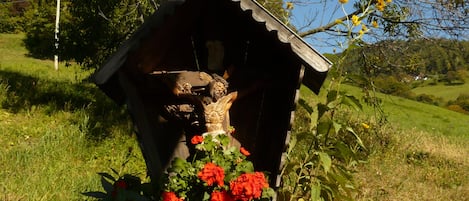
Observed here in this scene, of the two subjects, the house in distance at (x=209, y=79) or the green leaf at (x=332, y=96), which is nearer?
the house in distance at (x=209, y=79)

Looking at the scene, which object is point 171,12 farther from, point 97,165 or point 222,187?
point 97,165

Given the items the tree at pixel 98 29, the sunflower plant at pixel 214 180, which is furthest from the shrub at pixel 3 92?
the sunflower plant at pixel 214 180

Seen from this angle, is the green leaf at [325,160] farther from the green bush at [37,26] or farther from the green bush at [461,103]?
the green bush at [461,103]

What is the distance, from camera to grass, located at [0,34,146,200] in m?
5.47

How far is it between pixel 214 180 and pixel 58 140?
5.20 metres

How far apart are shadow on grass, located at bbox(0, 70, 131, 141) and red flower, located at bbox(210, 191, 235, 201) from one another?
541 centimetres

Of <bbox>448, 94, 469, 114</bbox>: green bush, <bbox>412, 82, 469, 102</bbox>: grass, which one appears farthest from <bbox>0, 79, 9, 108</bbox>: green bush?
<bbox>412, 82, 469, 102</bbox>: grass

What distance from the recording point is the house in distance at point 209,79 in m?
3.23

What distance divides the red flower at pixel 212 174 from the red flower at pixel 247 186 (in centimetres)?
9

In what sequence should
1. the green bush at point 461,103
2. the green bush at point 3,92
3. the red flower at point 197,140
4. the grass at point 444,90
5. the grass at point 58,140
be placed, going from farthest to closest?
the grass at point 444,90, the green bush at point 461,103, the green bush at point 3,92, the grass at point 58,140, the red flower at point 197,140

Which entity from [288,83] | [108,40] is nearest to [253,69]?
[288,83]

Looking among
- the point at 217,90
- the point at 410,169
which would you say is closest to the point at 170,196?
the point at 217,90

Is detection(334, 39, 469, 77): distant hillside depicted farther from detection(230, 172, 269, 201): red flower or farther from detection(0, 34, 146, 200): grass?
detection(230, 172, 269, 201): red flower

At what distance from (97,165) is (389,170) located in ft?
17.1
